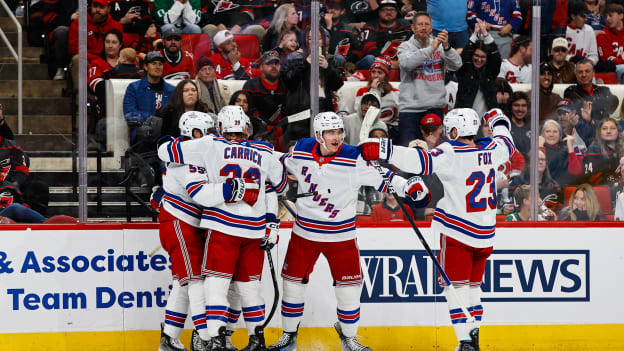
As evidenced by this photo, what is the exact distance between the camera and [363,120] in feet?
16.9

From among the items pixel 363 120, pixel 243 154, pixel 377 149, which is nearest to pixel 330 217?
pixel 377 149

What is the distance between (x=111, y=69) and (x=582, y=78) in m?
2.86

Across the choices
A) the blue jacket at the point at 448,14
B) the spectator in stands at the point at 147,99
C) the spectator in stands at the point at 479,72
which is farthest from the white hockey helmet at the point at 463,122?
the spectator in stands at the point at 147,99

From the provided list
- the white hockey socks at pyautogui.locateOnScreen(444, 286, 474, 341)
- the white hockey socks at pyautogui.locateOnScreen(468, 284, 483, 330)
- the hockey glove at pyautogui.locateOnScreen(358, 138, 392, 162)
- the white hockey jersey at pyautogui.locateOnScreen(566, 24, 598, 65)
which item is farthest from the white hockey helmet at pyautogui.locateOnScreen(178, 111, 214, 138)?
the white hockey jersey at pyautogui.locateOnScreen(566, 24, 598, 65)

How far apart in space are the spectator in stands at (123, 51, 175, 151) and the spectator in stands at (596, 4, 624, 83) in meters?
2.65

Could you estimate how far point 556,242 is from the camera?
16.9ft

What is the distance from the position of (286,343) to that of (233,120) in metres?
1.30

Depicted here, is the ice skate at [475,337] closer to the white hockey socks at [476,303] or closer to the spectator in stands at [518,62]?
the white hockey socks at [476,303]

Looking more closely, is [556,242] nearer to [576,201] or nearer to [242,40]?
[576,201]

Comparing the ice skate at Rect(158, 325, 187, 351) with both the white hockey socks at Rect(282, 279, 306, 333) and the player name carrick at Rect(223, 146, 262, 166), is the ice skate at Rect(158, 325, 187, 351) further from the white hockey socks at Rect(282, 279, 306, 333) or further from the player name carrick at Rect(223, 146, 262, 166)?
the player name carrick at Rect(223, 146, 262, 166)

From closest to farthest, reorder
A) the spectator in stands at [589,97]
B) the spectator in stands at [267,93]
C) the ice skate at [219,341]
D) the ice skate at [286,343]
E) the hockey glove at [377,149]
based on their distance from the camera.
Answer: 1. the ice skate at [219,341]
2. the hockey glove at [377,149]
3. the ice skate at [286,343]
4. the spectator in stands at [267,93]
5. the spectator in stands at [589,97]

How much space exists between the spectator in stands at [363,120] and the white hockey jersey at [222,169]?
0.70m

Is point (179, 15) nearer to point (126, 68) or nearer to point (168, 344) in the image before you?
point (126, 68)

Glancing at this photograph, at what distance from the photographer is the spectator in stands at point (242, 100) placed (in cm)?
501
